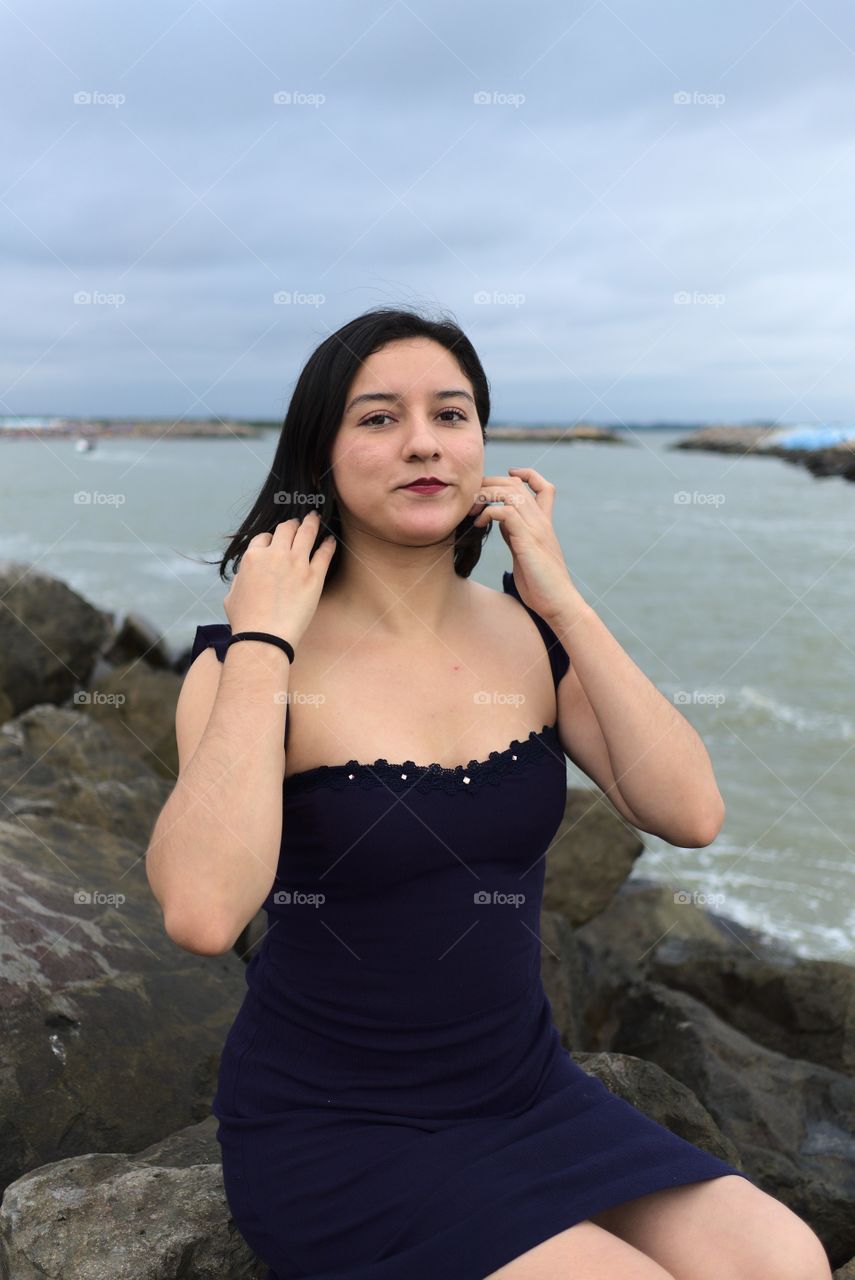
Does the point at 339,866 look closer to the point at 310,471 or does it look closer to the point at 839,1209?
the point at 310,471

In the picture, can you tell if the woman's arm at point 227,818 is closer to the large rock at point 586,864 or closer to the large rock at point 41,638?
the large rock at point 586,864

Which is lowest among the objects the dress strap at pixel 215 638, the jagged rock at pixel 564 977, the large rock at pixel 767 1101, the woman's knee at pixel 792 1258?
the large rock at pixel 767 1101

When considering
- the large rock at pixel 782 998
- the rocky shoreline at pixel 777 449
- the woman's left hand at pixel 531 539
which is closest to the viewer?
the woman's left hand at pixel 531 539

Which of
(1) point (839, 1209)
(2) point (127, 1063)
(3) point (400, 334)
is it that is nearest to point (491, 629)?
(3) point (400, 334)

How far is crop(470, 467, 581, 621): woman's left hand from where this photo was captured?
8.12ft

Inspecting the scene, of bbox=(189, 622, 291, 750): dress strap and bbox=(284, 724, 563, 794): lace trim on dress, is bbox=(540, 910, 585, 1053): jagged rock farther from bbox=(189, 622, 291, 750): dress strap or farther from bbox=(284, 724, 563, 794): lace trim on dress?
bbox=(189, 622, 291, 750): dress strap

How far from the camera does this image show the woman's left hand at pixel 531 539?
2.47 m

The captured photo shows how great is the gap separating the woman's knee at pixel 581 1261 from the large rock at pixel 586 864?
3712 mm

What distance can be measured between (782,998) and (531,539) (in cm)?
292

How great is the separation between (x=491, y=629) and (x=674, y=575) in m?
18.8

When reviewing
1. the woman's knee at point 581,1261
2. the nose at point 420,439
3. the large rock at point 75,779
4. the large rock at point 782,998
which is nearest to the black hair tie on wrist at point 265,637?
the nose at point 420,439

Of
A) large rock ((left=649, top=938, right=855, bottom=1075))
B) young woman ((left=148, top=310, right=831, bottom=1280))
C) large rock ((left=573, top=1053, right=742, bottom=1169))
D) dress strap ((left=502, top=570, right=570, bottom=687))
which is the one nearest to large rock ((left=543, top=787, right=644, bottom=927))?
large rock ((left=649, top=938, right=855, bottom=1075))

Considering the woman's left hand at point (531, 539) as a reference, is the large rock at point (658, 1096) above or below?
A: below

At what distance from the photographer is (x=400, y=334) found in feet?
8.00
